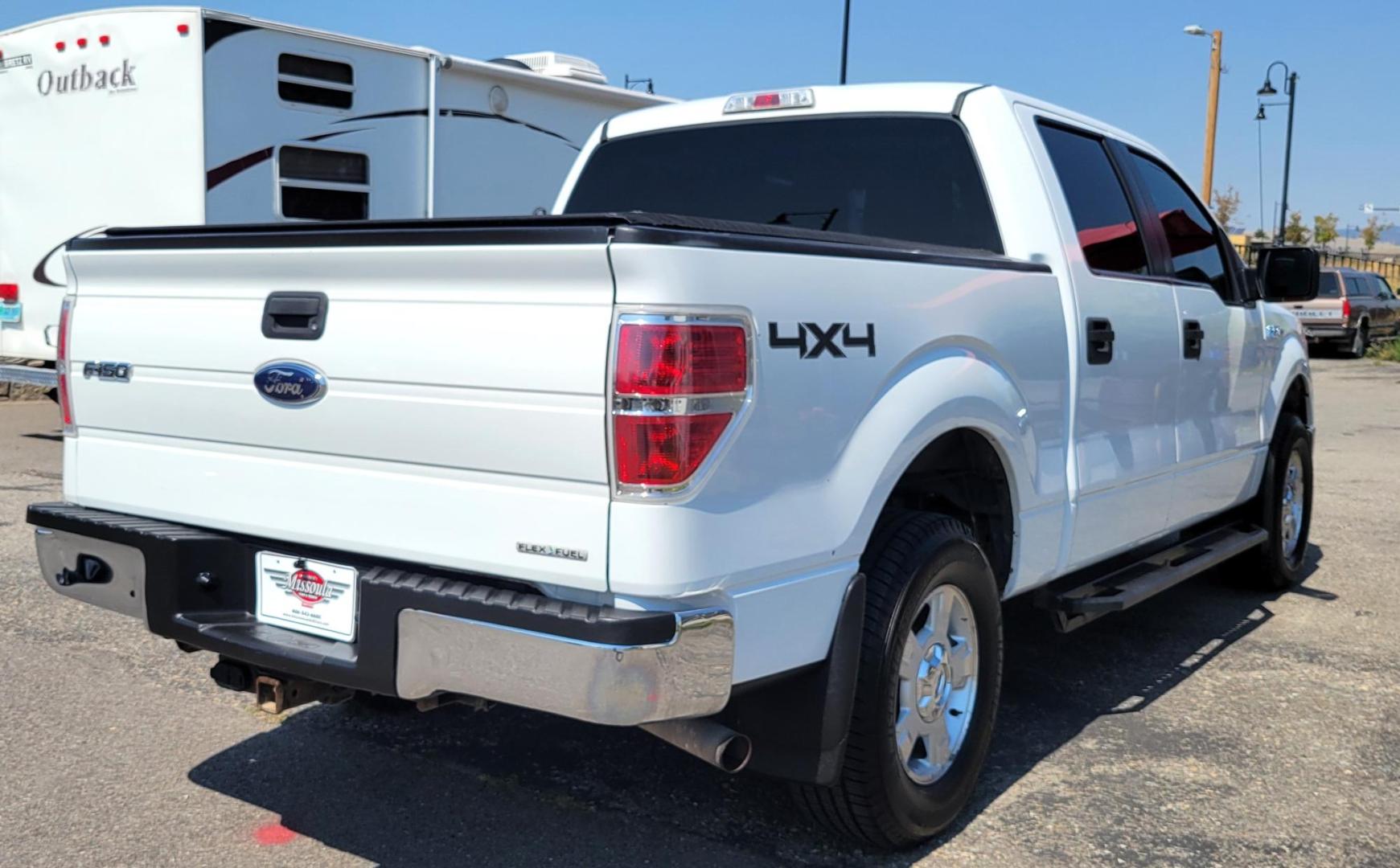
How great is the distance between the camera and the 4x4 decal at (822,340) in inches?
116

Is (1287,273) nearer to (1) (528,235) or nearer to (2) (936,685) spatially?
(2) (936,685)

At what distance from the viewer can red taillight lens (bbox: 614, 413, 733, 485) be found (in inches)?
107

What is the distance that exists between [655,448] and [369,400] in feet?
2.43

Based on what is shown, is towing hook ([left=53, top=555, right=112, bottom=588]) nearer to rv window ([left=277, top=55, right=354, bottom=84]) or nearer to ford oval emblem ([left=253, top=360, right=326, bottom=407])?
ford oval emblem ([left=253, top=360, right=326, bottom=407])

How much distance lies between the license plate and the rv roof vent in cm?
859

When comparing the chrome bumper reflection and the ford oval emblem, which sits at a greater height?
the ford oval emblem

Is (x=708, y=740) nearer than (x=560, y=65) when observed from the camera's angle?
Yes

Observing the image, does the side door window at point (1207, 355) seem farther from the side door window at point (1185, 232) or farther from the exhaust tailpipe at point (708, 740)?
the exhaust tailpipe at point (708, 740)

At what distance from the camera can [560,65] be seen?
11352 mm

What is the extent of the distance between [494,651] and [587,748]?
5.11 feet

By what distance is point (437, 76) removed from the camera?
10.2 m

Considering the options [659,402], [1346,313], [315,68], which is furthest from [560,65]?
[1346,313]

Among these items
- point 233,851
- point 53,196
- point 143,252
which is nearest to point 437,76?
point 53,196

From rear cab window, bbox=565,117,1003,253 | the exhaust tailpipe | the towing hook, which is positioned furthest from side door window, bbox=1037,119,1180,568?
the towing hook
